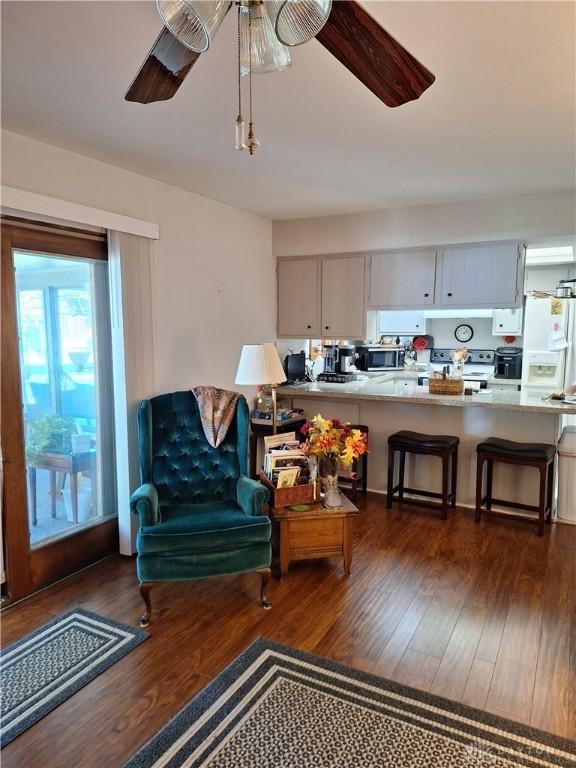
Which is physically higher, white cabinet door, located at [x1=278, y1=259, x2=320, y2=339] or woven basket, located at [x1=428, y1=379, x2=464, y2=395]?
white cabinet door, located at [x1=278, y1=259, x2=320, y2=339]

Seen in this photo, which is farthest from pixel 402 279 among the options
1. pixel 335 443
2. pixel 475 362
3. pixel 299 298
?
pixel 475 362

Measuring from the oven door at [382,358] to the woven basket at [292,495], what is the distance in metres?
2.83

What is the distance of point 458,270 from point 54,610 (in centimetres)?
388

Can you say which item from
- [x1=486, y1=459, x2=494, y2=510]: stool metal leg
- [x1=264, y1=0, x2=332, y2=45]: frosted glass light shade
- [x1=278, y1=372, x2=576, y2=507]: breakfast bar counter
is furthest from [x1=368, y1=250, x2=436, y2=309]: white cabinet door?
[x1=264, y1=0, x2=332, y2=45]: frosted glass light shade

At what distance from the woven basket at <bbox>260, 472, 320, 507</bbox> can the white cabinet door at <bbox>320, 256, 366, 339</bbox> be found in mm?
2036

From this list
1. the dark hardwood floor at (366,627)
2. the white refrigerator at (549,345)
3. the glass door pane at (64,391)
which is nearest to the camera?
the dark hardwood floor at (366,627)

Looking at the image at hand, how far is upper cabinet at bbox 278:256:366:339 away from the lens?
4738 millimetres

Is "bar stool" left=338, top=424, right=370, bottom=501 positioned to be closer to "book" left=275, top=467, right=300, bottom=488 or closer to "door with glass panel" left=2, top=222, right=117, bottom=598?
"book" left=275, top=467, right=300, bottom=488

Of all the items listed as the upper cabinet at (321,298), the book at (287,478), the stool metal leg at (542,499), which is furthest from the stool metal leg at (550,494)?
the book at (287,478)

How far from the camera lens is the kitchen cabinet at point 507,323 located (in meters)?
6.43

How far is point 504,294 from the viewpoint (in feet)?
13.5

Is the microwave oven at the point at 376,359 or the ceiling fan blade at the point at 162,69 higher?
the ceiling fan blade at the point at 162,69

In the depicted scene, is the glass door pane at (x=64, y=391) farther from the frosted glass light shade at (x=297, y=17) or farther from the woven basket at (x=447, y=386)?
the woven basket at (x=447, y=386)

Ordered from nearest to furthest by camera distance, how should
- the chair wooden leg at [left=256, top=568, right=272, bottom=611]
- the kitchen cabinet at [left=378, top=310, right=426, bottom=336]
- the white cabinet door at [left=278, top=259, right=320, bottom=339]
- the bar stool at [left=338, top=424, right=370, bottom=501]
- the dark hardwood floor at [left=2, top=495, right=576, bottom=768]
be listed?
the dark hardwood floor at [left=2, top=495, right=576, bottom=768], the chair wooden leg at [left=256, top=568, right=272, bottom=611], the bar stool at [left=338, top=424, right=370, bottom=501], the white cabinet door at [left=278, top=259, right=320, bottom=339], the kitchen cabinet at [left=378, top=310, right=426, bottom=336]
